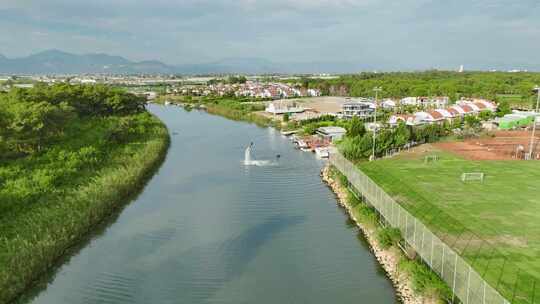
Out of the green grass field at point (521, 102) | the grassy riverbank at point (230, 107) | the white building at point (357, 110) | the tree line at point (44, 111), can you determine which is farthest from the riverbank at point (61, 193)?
the green grass field at point (521, 102)

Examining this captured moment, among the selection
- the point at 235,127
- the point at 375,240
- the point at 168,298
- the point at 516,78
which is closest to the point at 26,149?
the point at 168,298

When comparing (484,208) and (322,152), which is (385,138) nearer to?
(322,152)

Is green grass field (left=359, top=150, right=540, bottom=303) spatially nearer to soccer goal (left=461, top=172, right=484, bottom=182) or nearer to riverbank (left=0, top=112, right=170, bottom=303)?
soccer goal (left=461, top=172, right=484, bottom=182)

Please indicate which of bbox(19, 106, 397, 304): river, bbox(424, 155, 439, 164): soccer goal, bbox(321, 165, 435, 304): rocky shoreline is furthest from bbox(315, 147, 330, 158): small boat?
bbox(321, 165, 435, 304): rocky shoreline

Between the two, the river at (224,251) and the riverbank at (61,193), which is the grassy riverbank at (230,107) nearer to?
the riverbank at (61,193)

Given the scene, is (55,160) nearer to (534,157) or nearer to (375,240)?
(375,240)

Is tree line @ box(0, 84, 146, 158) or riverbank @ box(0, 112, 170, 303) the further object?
tree line @ box(0, 84, 146, 158)
